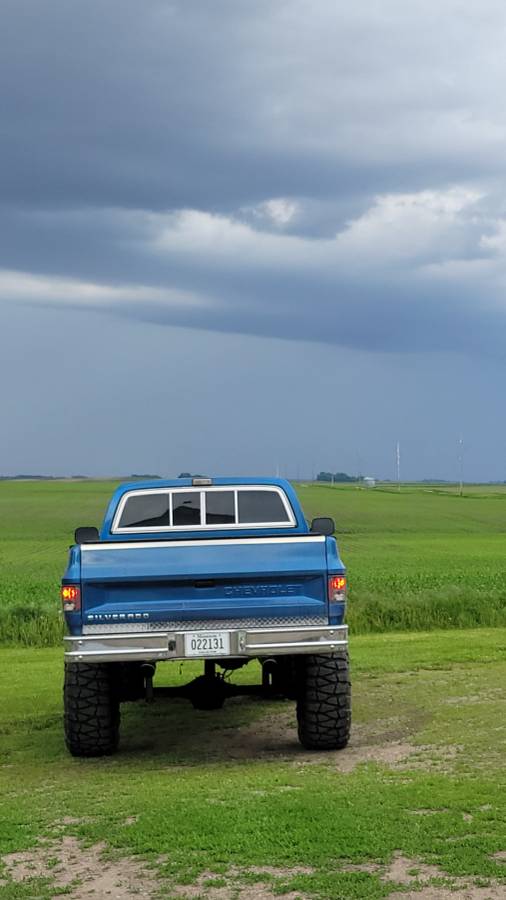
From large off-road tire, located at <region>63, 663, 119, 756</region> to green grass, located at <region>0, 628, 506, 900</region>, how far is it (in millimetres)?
213

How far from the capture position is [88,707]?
1083 centimetres

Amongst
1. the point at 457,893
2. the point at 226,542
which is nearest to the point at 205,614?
the point at 226,542

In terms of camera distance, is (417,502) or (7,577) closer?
(7,577)

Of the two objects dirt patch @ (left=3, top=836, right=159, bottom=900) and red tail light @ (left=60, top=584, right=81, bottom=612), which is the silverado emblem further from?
dirt patch @ (left=3, top=836, right=159, bottom=900)

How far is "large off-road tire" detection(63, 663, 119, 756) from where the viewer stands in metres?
10.8

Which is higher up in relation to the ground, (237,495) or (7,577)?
(237,495)

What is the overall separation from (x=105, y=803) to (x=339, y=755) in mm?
2686

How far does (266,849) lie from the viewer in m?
7.25

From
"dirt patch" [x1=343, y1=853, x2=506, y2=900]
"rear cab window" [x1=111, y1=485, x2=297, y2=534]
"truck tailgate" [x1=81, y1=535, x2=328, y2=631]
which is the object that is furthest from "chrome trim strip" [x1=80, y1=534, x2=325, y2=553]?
"dirt patch" [x1=343, y1=853, x2=506, y2=900]

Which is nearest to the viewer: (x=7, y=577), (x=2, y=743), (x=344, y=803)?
(x=344, y=803)

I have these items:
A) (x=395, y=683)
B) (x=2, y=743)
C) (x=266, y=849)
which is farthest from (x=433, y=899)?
(x=395, y=683)

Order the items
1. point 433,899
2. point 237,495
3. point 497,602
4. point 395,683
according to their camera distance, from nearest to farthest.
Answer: point 433,899
point 237,495
point 395,683
point 497,602

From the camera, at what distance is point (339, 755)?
1075cm

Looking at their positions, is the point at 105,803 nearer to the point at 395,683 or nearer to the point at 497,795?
the point at 497,795
